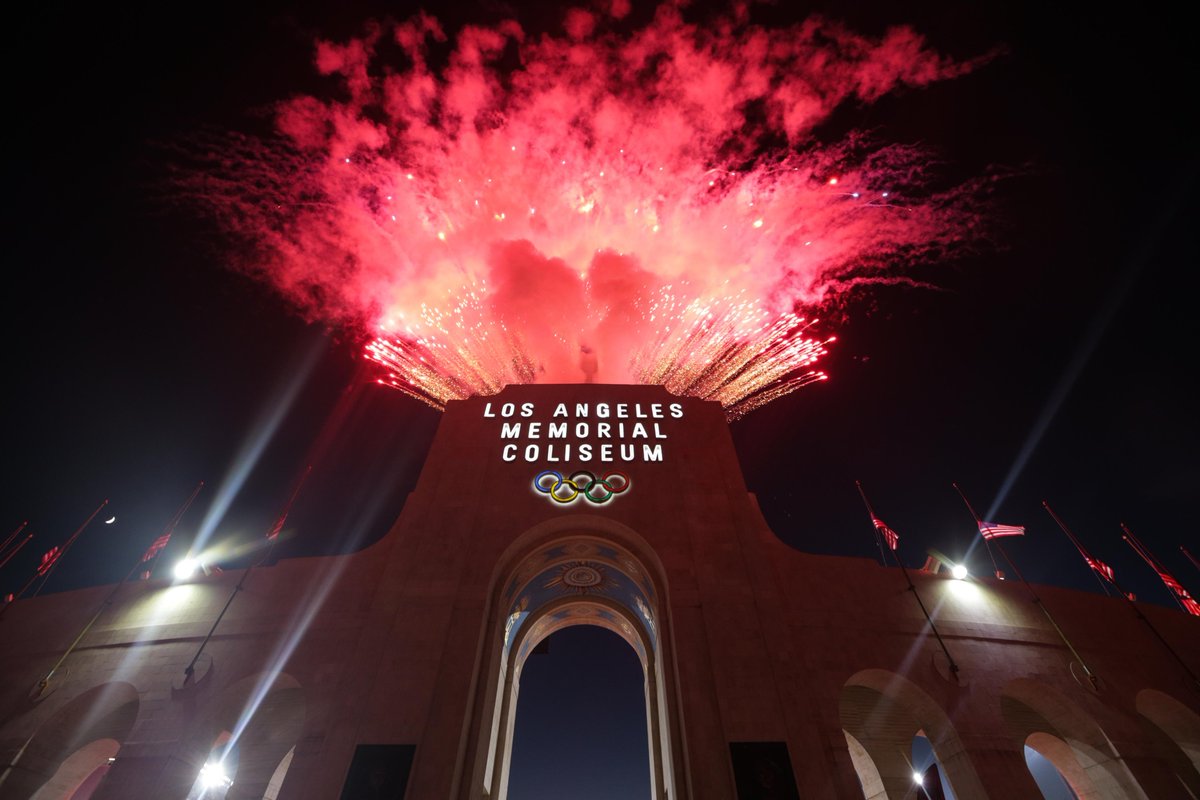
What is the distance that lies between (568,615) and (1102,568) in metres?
22.4

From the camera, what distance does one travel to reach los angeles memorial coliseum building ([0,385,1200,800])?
1596 cm

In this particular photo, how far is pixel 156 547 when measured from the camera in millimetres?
20672

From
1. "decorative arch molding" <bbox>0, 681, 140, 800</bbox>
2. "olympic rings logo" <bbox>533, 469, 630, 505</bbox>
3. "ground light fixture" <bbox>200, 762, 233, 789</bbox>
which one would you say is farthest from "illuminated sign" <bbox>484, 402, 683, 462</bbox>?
"decorative arch molding" <bbox>0, 681, 140, 800</bbox>

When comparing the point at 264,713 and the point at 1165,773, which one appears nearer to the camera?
the point at 1165,773

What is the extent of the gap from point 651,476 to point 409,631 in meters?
10.6

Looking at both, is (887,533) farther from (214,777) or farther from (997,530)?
(214,777)

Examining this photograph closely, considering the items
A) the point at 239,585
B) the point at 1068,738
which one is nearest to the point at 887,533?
the point at 1068,738

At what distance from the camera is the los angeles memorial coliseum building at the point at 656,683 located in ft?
52.4

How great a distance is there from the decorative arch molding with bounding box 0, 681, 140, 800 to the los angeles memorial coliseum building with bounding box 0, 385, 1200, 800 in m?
0.07

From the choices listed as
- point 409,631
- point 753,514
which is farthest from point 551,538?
point 753,514

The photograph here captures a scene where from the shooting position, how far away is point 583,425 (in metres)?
24.3

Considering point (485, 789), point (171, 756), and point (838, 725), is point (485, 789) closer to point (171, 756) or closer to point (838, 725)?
point (171, 756)

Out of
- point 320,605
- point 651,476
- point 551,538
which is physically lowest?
point 320,605

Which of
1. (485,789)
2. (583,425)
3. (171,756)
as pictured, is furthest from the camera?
(583,425)
